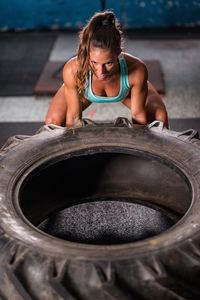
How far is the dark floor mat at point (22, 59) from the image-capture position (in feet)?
9.92

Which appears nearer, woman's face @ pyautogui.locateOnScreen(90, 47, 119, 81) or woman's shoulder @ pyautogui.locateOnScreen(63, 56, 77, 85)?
woman's face @ pyautogui.locateOnScreen(90, 47, 119, 81)

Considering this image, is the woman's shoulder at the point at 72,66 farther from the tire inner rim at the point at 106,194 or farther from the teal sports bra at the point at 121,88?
the tire inner rim at the point at 106,194

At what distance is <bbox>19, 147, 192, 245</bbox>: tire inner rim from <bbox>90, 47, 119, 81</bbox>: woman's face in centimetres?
28

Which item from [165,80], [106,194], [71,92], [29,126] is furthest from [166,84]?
[106,194]

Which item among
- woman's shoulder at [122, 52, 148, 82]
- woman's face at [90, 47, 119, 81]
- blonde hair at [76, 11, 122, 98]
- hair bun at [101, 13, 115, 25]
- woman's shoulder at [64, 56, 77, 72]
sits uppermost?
hair bun at [101, 13, 115, 25]

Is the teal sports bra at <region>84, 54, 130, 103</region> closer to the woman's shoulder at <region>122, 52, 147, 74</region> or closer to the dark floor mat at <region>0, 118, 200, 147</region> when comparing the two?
the woman's shoulder at <region>122, 52, 147, 74</region>

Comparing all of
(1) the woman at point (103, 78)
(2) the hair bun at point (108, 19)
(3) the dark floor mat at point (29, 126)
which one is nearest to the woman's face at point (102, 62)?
(1) the woman at point (103, 78)

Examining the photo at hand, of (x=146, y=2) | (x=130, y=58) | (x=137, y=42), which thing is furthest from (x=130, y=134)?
(x=146, y=2)

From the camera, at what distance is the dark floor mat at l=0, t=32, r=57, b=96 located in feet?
9.92

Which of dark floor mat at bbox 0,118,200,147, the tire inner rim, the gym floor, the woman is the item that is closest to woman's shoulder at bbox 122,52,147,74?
the woman

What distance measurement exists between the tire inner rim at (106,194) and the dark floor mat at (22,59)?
4.94ft

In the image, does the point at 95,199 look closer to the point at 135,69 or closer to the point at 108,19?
the point at 135,69

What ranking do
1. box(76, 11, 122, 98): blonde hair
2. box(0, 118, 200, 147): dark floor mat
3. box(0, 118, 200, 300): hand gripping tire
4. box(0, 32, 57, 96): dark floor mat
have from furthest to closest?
box(0, 32, 57, 96): dark floor mat → box(0, 118, 200, 147): dark floor mat → box(76, 11, 122, 98): blonde hair → box(0, 118, 200, 300): hand gripping tire

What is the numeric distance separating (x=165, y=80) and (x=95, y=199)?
170 cm
